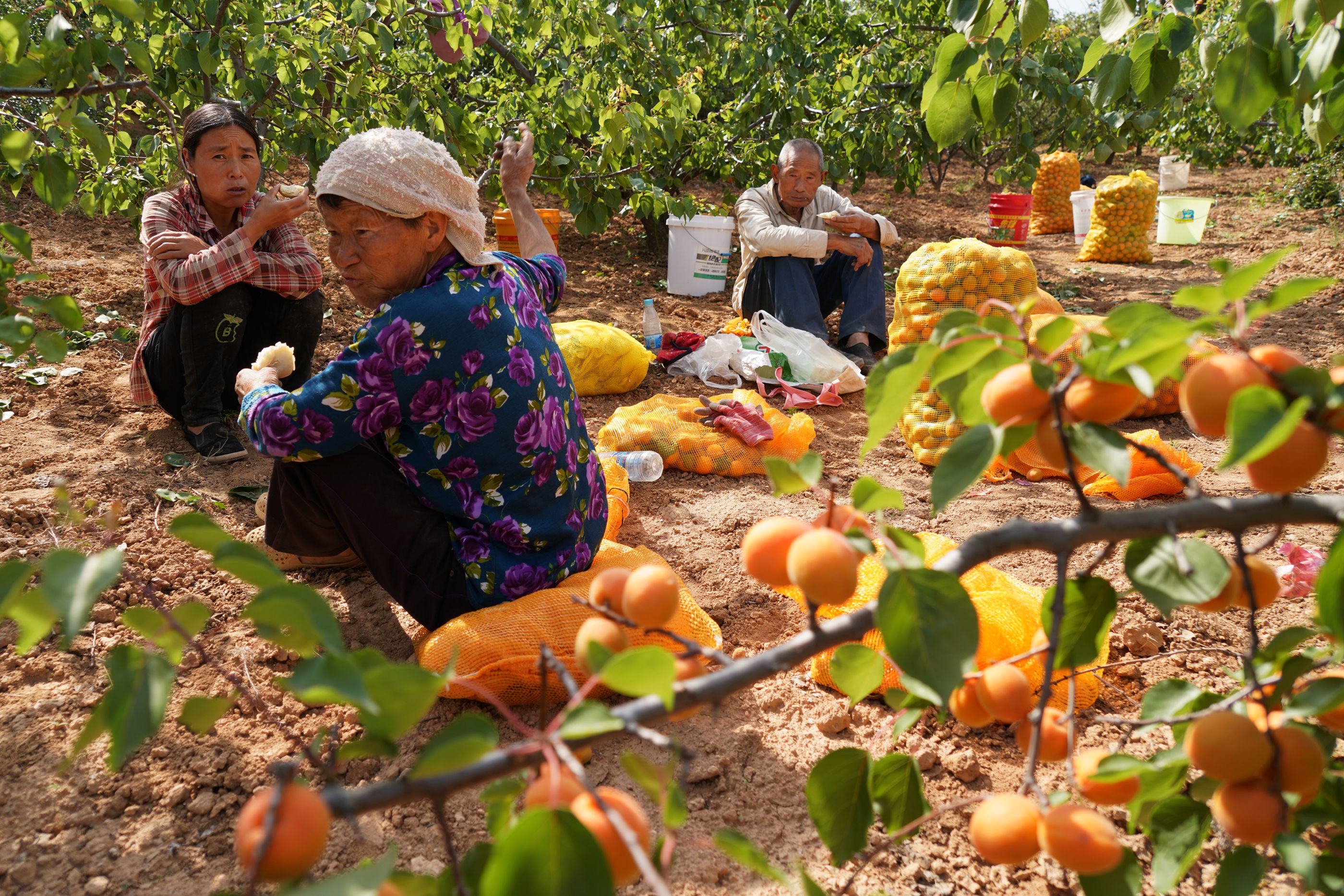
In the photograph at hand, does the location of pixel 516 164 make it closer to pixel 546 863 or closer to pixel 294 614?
pixel 294 614

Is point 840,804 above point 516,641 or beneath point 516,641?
above

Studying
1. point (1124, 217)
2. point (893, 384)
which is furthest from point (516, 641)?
point (1124, 217)

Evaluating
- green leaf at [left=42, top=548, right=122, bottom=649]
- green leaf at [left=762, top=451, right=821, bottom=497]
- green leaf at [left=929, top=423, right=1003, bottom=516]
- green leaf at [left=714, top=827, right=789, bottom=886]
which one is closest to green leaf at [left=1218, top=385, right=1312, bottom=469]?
green leaf at [left=929, top=423, right=1003, bottom=516]

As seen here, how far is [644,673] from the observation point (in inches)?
20.3

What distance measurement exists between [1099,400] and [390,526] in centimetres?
156

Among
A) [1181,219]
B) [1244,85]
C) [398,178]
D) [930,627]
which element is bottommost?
[1181,219]

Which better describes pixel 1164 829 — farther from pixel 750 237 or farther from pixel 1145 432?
pixel 750 237

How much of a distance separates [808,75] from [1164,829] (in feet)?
26.9

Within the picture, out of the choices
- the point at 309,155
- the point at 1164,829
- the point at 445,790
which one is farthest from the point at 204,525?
the point at 309,155

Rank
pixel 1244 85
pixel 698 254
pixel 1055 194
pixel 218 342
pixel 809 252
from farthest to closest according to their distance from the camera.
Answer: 1. pixel 1055 194
2. pixel 698 254
3. pixel 809 252
4. pixel 218 342
5. pixel 1244 85

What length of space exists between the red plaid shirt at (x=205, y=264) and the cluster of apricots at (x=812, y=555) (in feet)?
8.56

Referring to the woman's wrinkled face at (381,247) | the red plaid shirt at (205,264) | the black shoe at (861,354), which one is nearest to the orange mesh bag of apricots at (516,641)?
the woman's wrinkled face at (381,247)

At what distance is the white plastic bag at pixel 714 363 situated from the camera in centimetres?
404

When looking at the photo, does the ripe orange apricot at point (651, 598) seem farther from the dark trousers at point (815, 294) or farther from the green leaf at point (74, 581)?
the dark trousers at point (815, 294)
